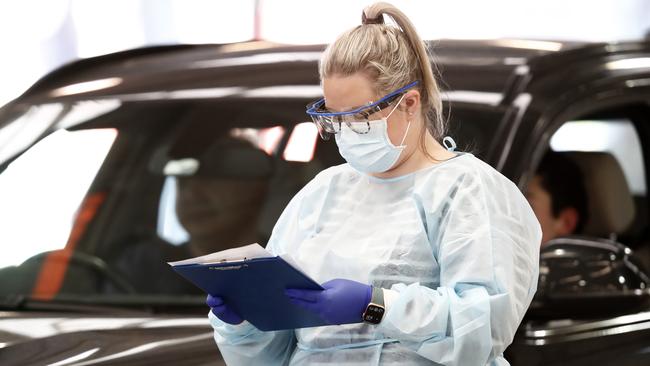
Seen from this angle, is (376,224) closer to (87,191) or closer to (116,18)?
(87,191)

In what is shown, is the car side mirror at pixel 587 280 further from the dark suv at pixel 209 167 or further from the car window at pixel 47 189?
the car window at pixel 47 189

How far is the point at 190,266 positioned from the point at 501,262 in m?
0.56

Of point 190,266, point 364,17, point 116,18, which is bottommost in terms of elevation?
point 116,18

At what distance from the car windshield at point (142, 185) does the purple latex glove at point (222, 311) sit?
1187 mm

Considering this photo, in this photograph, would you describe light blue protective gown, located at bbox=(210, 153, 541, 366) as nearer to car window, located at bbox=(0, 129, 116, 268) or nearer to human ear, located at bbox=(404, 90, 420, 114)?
human ear, located at bbox=(404, 90, 420, 114)

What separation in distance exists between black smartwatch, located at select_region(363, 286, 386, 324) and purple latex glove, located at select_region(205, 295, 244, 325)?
1.06 feet

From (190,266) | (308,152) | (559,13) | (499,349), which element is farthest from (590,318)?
(559,13)

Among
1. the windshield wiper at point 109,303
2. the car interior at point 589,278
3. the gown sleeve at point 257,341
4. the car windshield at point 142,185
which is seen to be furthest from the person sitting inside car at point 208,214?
the gown sleeve at point 257,341

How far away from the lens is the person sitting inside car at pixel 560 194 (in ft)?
18.0

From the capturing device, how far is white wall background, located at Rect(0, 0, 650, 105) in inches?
418

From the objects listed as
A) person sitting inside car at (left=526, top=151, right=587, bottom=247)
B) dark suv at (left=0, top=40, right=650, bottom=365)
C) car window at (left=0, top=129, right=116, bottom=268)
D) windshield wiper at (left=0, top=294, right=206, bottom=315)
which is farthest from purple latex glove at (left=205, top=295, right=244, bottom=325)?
person sitting inside car at (left=526, top=151, right=587, bottom=247)

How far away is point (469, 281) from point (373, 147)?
0.31m

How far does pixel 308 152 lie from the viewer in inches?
171

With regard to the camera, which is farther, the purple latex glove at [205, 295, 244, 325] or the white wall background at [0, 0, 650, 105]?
the white wall background at [0, 0, 650, 105]
